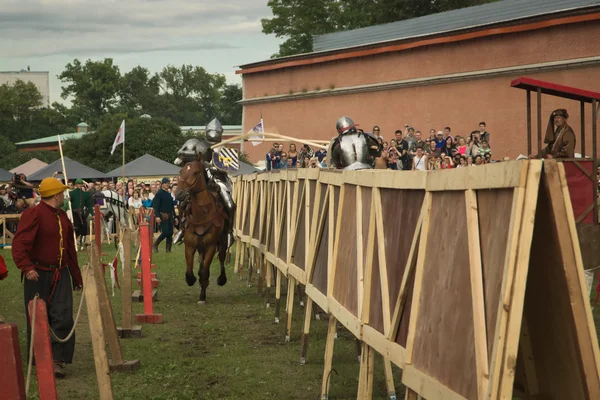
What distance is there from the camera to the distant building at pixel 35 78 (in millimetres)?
152750

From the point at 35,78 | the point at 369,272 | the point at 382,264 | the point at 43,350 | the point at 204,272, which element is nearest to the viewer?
the point at 43,350

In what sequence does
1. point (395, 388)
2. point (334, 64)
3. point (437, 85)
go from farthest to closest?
point (334, 64) < point (437, 85) < point (395, 388)

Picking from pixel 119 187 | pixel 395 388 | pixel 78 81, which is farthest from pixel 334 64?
pixel 78 81

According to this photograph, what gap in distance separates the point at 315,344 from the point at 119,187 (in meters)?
27.7

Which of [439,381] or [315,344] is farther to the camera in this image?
[315,344]

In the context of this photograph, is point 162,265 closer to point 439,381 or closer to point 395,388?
point 395,388

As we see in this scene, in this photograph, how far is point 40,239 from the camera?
11500mm

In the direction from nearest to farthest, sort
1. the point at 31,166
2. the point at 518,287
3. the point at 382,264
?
the point at 518,287 → the point at 382,264 → the point at 31,166

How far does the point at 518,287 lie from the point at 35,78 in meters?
155

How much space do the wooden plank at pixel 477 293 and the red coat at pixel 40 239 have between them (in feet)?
22.5

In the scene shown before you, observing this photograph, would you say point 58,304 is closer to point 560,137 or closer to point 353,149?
point 353,149

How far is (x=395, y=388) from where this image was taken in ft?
33.5

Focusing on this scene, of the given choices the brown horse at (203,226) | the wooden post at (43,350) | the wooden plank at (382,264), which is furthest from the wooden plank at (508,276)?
the brown horse at (203,226)

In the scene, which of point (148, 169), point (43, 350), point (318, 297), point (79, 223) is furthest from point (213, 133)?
point (148, 169)
